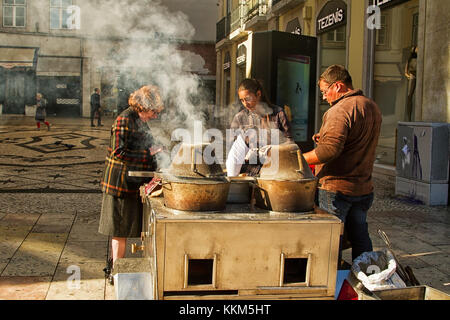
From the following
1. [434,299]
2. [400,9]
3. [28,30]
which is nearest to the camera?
[434,299]

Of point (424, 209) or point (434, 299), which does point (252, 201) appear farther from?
point (424, 209)

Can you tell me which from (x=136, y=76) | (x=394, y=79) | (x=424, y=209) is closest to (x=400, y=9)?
(x=394, y=79)

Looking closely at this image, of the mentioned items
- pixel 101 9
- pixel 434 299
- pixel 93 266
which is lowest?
pixel 93 266

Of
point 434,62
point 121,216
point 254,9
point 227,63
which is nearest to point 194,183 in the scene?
point 121,216

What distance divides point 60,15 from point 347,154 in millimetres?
3229

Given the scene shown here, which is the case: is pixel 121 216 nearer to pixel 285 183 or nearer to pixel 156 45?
pixel 285 183

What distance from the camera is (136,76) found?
489 cm

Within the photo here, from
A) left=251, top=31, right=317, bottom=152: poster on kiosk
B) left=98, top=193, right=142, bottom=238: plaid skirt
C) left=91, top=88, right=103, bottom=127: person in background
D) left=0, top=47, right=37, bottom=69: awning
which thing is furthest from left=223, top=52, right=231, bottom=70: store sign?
left=98, top=193, right=142, bottom=238: plaid skirt

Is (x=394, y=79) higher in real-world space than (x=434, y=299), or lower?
higher

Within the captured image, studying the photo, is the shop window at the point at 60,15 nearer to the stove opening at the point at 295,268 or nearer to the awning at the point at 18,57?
the awning at the point at 18,57

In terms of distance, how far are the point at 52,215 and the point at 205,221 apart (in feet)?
13.8

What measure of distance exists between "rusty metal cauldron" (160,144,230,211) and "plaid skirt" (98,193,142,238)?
3.60 ft

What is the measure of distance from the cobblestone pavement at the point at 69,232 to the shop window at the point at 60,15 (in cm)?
206

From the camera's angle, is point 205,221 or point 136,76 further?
point 136,76
